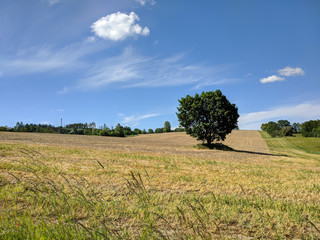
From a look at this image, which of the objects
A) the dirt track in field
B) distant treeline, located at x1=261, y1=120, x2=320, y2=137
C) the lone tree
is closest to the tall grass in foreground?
the dirt track in field

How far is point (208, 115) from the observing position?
4003 centimetres

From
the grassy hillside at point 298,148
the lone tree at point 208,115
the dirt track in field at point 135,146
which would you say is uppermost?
the lone tree at point 208,115

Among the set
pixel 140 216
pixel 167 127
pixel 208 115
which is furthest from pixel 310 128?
pixel 140 216

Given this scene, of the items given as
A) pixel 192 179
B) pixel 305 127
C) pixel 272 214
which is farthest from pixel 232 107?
pixel 305 127

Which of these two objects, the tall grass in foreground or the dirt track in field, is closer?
the tall grass in foreground

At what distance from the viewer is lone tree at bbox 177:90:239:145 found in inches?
1534

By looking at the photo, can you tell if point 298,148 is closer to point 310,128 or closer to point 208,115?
point 208,115

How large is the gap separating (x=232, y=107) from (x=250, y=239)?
38475 mm

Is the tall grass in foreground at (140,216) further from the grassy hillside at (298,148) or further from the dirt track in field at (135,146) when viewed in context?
the grassy hillside at (298,148)

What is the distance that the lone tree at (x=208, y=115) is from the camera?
128ft

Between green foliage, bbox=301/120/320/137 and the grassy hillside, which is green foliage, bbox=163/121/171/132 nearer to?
the grassy hillside

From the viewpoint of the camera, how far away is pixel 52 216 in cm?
461

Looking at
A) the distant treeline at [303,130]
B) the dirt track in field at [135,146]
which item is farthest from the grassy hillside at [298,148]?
the distant treeline at [303,130]

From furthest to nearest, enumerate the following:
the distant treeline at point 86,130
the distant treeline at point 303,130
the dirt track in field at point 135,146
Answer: the distant treeline at point 303,130, the distant treeline at point 86,130, the dirt track in field at point 135,146
